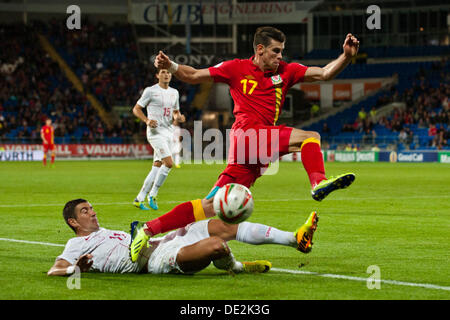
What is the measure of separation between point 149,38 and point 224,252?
182 feet

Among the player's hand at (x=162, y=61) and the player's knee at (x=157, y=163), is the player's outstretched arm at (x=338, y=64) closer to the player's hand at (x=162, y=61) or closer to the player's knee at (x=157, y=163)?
the player's hand at (x=162, y=61)

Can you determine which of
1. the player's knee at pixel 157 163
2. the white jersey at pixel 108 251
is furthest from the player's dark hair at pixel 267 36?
the player's knee at pixel 157 163

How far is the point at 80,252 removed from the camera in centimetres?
677

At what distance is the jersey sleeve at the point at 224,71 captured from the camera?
785 centimetres

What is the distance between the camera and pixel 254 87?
7887mm

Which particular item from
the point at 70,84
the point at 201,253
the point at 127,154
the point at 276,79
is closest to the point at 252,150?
the point at 276,79

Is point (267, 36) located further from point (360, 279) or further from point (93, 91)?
point (93, 91)

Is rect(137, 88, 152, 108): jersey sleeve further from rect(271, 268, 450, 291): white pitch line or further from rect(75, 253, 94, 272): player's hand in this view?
rect(75, 253, 94, 272): player's hand

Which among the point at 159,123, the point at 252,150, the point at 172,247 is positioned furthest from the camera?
the point at 159,123

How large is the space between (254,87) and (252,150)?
776 millimetres

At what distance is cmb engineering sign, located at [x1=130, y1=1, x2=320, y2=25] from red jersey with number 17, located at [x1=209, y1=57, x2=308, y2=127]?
49292 millimetres

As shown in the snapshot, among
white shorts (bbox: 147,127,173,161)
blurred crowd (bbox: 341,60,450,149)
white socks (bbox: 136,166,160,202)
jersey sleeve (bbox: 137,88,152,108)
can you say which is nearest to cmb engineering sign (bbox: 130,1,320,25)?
blurred crowd (bbox: 341,60,450,149)

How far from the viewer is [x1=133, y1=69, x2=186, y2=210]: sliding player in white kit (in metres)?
14.5
